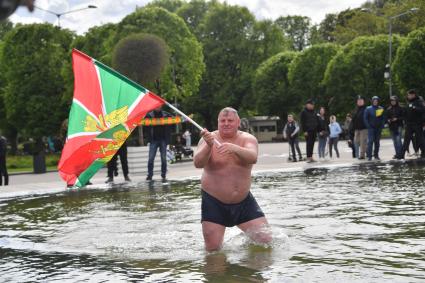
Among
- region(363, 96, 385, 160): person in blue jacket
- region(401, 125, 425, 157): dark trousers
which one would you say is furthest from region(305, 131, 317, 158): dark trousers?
region(401, 125, 425, 157): dark trousers

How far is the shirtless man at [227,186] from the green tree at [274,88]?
210 feet

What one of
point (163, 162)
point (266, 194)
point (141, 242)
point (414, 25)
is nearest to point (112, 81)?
point (141, 242)

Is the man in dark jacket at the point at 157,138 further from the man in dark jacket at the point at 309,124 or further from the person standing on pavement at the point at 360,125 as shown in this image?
the person standing on pavement at the point at 360,125

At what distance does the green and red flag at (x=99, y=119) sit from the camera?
28.9 feet

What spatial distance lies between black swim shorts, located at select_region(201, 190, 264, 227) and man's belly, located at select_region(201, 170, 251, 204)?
0.05m

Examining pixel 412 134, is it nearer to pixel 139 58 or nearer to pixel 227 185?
pixel 227 185

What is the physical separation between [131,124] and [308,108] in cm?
1249

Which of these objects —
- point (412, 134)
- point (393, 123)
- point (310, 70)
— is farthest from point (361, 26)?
point (412, 134)

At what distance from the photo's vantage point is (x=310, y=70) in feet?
223

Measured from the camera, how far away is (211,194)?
23.2 feet

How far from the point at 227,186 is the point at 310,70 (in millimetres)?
62230

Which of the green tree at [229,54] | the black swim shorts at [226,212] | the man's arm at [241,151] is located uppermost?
the green tree at [229,54]

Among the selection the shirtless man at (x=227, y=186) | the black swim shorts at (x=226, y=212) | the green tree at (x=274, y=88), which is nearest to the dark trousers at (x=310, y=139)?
the shirtless man at (x=227, y=186)

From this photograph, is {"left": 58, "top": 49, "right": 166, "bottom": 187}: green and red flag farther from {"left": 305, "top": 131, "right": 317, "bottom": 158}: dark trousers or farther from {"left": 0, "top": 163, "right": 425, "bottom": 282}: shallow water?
{"left": 305, "top": 131, "right": 317, "bottom": 158}: dark trousers
